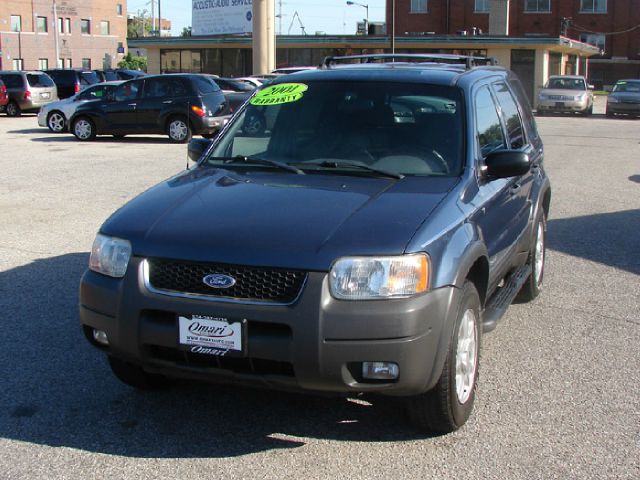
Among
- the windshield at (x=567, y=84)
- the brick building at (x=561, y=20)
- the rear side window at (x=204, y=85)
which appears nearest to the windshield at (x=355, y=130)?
the rear side window at (x=204, y=85)

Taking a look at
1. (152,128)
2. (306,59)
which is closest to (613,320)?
(152,128)

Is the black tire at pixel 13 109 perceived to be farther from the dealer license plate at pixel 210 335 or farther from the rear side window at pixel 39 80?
the dealer license plate at pixel 210 335

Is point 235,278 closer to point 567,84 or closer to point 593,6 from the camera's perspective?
point 567,84

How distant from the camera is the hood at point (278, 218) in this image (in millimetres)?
3654

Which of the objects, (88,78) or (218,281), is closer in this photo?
(218,281)

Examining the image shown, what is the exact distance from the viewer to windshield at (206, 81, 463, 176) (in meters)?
4.74

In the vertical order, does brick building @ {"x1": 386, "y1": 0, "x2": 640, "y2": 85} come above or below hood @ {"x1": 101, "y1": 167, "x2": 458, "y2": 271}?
above

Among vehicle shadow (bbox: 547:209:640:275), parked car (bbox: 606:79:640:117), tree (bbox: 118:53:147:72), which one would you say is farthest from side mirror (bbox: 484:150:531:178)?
tree (bbox: 118:53:147:72)

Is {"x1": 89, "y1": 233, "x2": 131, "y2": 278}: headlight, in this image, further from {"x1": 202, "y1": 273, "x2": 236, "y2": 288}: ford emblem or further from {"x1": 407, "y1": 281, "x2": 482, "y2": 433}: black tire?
{"x1": 407, "y1": 281, "x2": 482, "y2": 433}: black tire

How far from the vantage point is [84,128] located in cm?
2077

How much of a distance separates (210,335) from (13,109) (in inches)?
1207

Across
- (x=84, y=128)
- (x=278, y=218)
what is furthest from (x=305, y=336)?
(x=84, y=128)

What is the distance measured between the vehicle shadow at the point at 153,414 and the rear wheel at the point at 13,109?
93.4ft

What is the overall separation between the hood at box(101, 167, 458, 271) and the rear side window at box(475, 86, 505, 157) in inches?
23.2
